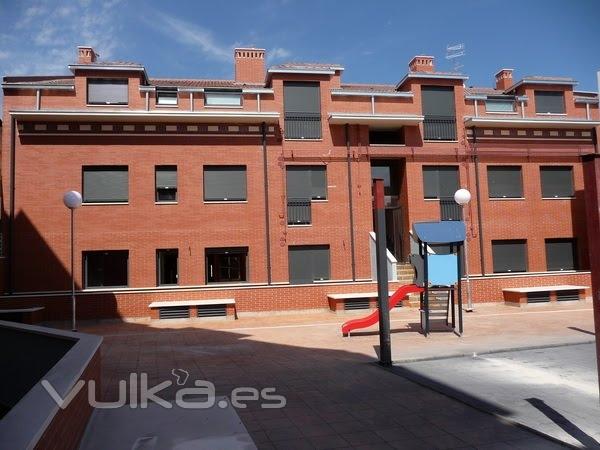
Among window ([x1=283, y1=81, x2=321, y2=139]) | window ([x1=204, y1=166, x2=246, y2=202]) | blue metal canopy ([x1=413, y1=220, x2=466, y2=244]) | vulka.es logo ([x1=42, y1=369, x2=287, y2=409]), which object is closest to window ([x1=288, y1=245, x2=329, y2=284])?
window ([x1=204, y1=166, x2=246, y2=202])

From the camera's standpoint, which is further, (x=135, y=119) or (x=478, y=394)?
(x=135, y=119)

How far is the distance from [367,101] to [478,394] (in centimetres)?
1577

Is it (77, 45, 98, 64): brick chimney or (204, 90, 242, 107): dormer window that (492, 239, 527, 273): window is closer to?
(204, 90, 242, 107): dormer window

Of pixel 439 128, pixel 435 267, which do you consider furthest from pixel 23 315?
pixel 439 128

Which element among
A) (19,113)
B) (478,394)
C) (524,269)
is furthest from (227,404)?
(524,269)

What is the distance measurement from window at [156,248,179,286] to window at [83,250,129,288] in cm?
123

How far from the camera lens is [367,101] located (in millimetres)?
20469

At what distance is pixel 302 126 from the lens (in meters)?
19.8

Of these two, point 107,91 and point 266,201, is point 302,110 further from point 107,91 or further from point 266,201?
point 107,91

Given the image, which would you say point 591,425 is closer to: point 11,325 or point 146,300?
point 11,325

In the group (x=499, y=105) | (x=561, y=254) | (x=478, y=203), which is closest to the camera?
(x=478, y=203)

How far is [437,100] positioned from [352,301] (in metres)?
9.76

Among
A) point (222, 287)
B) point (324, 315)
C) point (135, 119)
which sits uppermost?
point (135, 119)

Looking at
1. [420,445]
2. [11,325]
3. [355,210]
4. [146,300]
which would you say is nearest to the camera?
[420,445]
